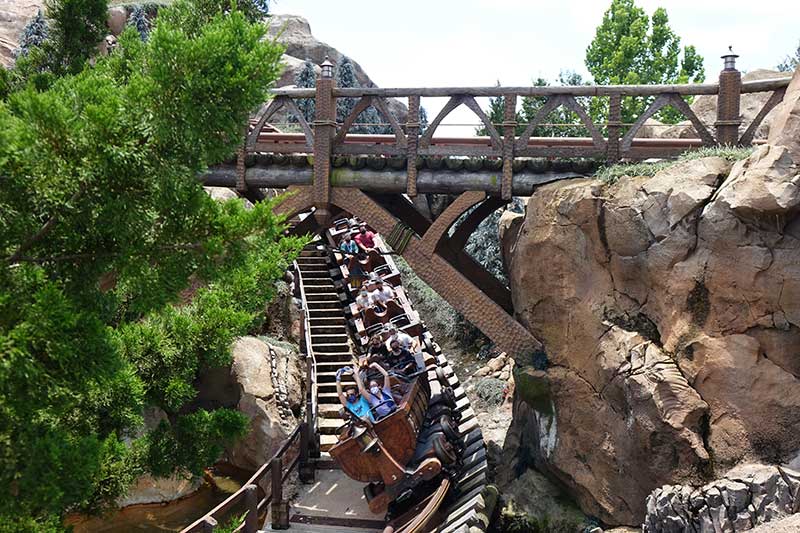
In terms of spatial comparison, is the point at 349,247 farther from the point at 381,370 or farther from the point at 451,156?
the point at 451,156

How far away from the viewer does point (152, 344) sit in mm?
6930

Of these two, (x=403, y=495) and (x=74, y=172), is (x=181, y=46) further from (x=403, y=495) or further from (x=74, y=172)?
(x=403, y=495)

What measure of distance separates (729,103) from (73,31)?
26.3 feet

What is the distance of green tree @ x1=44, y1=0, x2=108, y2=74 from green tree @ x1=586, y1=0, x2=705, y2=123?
93.4ft

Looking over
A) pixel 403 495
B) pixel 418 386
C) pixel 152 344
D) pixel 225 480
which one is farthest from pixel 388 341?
pixel 152 344

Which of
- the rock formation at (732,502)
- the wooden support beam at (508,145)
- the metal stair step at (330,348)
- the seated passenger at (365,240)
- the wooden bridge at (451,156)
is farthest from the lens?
the seated passenger at (365,240)

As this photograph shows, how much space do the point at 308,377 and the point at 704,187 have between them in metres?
7.44

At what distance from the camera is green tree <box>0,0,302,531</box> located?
452 centimetres

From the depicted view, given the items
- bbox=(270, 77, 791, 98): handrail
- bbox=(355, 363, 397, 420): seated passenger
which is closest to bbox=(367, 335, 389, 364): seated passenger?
bbox=(355, 363, 397, 420): seated passenger

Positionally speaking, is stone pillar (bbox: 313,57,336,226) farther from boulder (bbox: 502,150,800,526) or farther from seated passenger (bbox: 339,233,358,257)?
seated passenger (bbox: 339,233,358,257)

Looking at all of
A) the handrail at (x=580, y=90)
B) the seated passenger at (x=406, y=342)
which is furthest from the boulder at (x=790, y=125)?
the seated passenger at (x=406, y=342)

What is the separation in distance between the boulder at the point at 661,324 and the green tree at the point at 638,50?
26063 mm

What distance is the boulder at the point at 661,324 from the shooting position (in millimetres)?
8406

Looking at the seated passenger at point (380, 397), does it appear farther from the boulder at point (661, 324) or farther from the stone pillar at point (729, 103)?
the stone pillar at point (729, 103)
